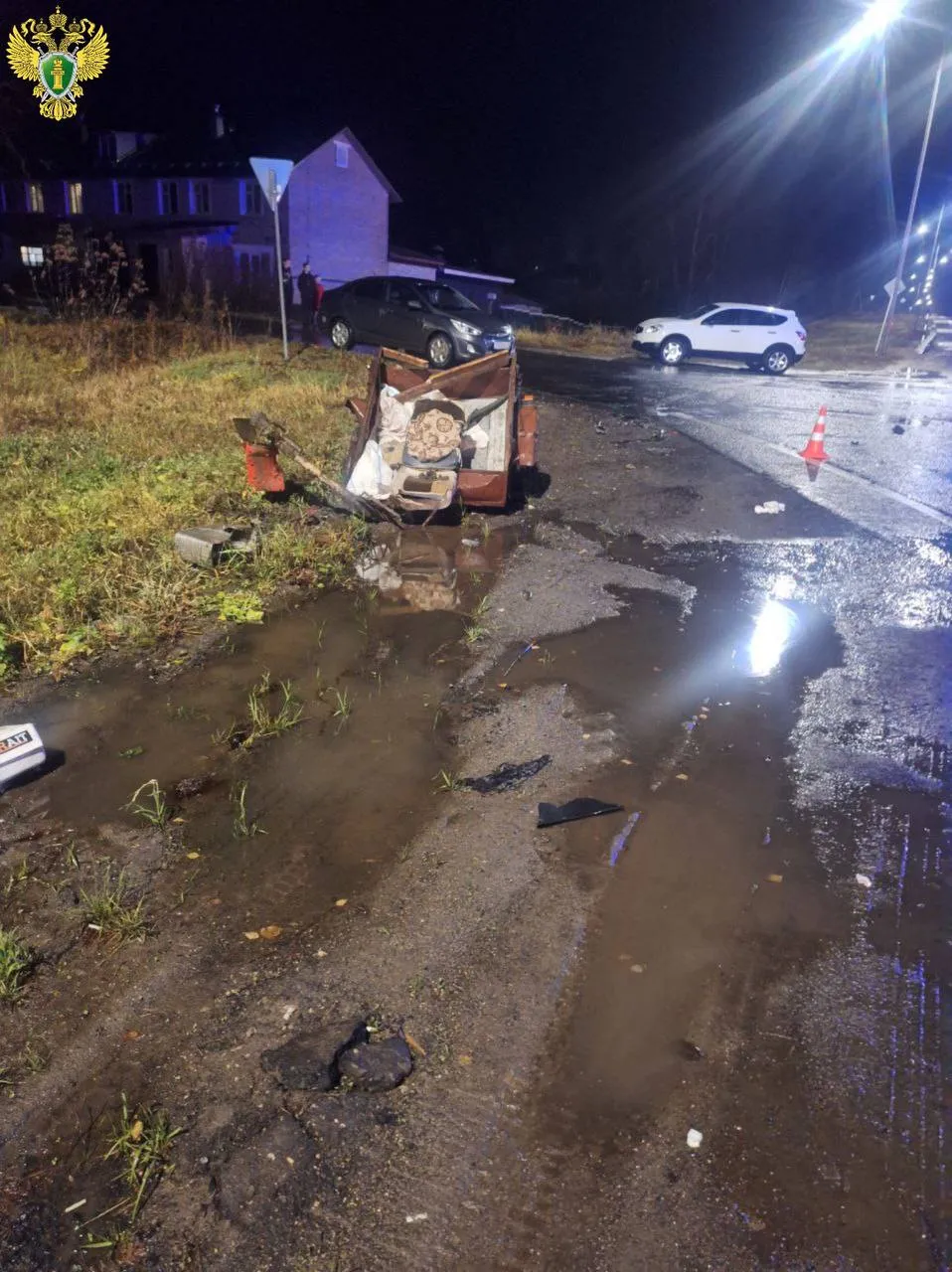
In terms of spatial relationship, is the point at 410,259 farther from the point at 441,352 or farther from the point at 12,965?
the point at 12,965

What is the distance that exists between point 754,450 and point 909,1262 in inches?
421

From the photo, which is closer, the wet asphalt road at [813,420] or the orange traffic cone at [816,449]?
the wet asphalt road at [813,420]

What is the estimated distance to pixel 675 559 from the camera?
7633 millimetres

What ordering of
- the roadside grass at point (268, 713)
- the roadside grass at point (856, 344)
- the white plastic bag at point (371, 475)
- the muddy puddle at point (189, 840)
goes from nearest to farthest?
the muddy puddle at point (189, 840), the roadside grass at point (268, 713), the white plastic bag at point (371, 475), the roadside grass at point (856, 344)

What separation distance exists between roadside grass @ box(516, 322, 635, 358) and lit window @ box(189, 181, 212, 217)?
658 inches

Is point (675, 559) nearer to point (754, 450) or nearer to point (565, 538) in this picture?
point (565, 538)

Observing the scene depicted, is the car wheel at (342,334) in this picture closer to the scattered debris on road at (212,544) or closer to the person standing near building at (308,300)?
the person standing near building at (308,300)

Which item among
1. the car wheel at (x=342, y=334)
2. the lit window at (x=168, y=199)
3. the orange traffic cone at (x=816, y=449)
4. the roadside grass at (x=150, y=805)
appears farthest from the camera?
the lit window at (x=168, y=199)

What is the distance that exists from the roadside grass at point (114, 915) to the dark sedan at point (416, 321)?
1455 centimetres

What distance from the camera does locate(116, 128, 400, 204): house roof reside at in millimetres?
34500

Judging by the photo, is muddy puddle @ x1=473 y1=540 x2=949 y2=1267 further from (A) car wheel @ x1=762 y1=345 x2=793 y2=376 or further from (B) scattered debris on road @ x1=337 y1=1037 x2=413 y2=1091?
(A) car wheel @ x1=762 y1=345 x2=793 y2=376

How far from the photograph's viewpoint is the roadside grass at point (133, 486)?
229 inches

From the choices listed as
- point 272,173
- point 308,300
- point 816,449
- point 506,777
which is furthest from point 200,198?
point 506,777

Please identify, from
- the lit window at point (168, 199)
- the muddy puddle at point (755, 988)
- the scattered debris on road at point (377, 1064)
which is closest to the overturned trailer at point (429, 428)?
the muddy puddle at point (755, 988)
